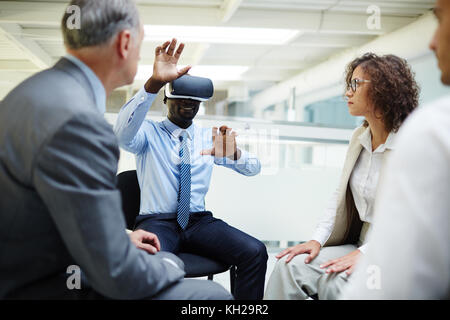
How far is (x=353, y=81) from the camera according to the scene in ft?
6.23

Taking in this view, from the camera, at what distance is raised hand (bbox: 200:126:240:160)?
2.16m

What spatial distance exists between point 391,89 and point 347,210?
552 mm

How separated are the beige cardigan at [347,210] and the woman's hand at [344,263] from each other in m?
0.19

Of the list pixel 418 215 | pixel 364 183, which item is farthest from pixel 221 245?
pixel 418 215

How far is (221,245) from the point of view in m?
1.97

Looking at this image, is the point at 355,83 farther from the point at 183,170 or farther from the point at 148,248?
the point at 148,248

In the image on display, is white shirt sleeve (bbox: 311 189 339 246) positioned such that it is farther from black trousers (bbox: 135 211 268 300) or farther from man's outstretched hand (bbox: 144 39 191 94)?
man's outstretched hand (bbox: 144 39 191 94)

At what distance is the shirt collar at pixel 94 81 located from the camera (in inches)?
39.3

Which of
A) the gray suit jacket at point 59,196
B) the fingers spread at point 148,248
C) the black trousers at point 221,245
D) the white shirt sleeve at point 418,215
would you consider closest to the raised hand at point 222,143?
the black trousers at point 221,245

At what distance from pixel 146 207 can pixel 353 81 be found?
1156 millimetres

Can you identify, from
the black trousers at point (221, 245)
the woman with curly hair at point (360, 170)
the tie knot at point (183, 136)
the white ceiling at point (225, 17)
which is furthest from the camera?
the white ceiling at point (225, 17)

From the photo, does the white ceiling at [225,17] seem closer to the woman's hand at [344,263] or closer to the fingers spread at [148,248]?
the fingers spread at [148,248]
